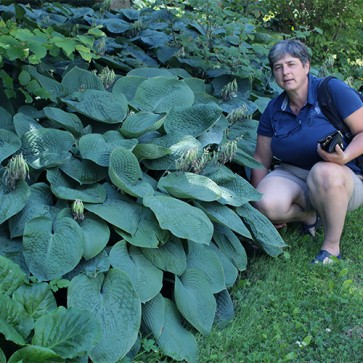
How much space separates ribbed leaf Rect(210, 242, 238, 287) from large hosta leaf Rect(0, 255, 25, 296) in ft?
3.94

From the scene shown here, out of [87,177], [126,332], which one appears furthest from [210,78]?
[126,332]

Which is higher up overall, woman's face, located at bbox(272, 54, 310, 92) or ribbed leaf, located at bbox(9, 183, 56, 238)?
woman's face, located at bbox(272, 54, 310, 92)

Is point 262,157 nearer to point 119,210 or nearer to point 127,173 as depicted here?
point 127,173

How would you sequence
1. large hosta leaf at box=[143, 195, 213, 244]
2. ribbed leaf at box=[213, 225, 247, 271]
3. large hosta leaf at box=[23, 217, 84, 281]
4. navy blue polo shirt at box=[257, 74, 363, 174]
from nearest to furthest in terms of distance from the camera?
large hosta leaf at box=[23, 217, 84, 281] → large hosta leaf at box=[143, 195, 213, 244] → ribbed leaf at box=[213, 225, 247, 271] → navy blue polo shirt at box=[257, 74, 363, 174]

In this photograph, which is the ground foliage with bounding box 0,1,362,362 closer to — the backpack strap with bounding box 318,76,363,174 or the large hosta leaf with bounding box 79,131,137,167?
the large hosta leaf with bounding box 79,131,137,167

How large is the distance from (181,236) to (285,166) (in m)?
1.46

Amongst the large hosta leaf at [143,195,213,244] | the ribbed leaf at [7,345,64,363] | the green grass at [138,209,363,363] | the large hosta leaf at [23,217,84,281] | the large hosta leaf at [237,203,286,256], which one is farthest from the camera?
the large hosta leaf at [237,203,286,256]

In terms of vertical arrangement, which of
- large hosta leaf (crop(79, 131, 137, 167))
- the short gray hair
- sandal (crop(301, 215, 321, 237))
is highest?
the short gray hair

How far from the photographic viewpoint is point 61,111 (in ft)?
12.5

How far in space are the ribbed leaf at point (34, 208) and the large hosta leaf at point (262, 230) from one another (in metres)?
1.17

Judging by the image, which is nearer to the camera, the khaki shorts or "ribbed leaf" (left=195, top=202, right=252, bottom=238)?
"ribbed leaf" (left=195, top=202, right=252, bottom=238)

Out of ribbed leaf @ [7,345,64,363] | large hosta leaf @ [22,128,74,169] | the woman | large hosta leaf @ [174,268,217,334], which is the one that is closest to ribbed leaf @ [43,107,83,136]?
large hosta leaf @ [22,128,74,169]

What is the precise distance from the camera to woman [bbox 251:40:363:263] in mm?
3828

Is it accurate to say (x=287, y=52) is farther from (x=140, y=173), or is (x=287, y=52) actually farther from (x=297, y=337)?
(x=297, y=337)
